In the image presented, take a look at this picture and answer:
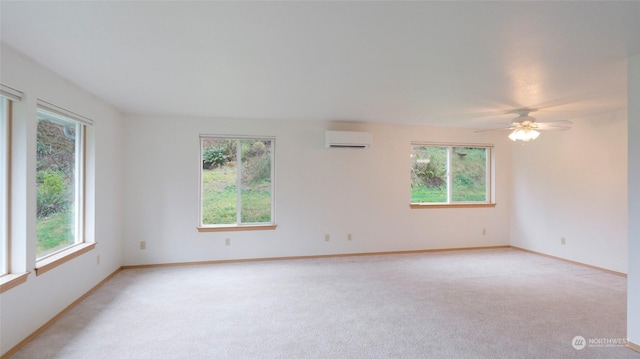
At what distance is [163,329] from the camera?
2.67 m

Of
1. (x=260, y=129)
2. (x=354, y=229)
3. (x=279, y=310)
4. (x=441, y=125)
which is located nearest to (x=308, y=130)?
(x=260, y=129)

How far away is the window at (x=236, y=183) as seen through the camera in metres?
4.83

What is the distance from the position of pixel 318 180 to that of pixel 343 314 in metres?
2.50

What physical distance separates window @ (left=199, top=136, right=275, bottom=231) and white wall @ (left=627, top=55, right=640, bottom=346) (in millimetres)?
3988

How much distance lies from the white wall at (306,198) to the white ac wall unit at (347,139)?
19 cm

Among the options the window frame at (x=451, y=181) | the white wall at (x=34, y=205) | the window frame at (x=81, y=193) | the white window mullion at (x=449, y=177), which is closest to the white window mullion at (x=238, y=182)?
the white wall at (x=34, y=205)

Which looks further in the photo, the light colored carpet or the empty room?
the light colored carpet

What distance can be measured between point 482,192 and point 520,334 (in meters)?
3.76

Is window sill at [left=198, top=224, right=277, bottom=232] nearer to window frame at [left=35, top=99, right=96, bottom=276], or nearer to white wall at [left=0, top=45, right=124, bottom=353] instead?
white wall at [left=0, top=45, right=124, bottom=353]

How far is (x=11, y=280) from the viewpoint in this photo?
88.3 inches

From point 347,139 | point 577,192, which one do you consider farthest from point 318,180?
point 577,192

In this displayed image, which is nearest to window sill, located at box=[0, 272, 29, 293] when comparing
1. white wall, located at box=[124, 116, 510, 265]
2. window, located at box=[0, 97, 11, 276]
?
window, located at box=[0, 97, 11, 276]

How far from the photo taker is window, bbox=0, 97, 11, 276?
2.36 m

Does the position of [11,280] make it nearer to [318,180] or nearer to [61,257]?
[61,257]
